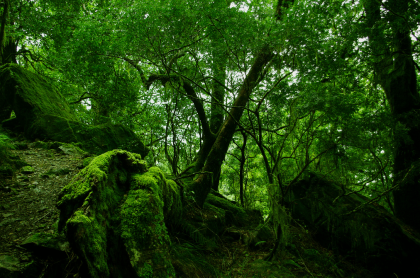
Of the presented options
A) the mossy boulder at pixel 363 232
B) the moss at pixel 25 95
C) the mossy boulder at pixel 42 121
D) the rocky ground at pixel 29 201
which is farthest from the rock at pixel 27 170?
the mossy boulder at pixel 363 232

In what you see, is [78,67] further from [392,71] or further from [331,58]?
[392,71]

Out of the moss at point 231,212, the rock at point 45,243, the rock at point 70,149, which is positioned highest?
the rock at point 70,149

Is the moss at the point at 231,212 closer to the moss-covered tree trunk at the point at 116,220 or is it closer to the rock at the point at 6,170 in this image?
the moss-covered tree trunk at the point at 116,220

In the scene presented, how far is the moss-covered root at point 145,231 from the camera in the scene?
2445 millimetres

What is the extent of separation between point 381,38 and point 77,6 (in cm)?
1015

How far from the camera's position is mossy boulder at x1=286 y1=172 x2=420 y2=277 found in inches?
239

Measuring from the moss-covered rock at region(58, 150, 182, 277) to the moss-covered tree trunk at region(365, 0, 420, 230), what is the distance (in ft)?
20.4

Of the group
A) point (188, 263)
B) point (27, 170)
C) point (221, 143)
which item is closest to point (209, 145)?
point (221, 143)

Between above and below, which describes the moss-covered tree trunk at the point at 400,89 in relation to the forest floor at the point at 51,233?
above

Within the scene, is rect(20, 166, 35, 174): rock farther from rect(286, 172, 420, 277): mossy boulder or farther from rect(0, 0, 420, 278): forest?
rect(286, 172, 420, 277): mossy boulder

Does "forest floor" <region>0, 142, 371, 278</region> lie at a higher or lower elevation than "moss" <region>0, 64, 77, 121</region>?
lower

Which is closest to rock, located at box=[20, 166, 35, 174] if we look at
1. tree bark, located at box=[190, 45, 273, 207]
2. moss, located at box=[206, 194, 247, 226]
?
tree bark, located at box=[190, 45, 273, 207]

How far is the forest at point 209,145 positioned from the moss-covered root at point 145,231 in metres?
0.02

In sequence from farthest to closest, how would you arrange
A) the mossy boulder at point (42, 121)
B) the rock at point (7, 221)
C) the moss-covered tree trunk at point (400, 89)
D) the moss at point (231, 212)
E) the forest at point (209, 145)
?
the moss at point (231, 212), the mossy boulder at point (42, 121), the moss-covered tree trunk at point (400, 89), the rock at point (7, 221), the forest at point (209, 145)
